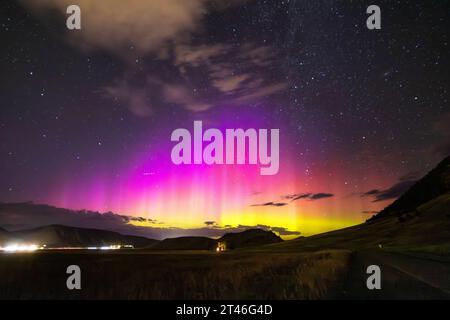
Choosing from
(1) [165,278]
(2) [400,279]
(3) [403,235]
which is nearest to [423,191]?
(3) [403,235]

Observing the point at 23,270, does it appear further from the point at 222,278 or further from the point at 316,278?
the point at 316,278

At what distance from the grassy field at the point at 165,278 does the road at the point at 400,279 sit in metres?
1.72

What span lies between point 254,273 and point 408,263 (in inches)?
916

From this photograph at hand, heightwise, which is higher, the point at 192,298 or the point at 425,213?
the point at 425,213

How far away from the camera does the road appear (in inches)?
1469

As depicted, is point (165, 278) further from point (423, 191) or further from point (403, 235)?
point (423, 191)

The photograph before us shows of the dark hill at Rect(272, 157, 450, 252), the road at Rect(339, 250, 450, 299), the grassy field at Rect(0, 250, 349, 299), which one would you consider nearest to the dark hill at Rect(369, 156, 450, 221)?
the dark hill at Rect(272, 157, 450, 252)

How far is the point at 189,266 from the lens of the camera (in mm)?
37781

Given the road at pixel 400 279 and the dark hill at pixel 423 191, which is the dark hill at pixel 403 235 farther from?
the dark hill at pixel 423 191

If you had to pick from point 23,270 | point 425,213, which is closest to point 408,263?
point 23,270

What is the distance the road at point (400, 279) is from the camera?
3731cm
